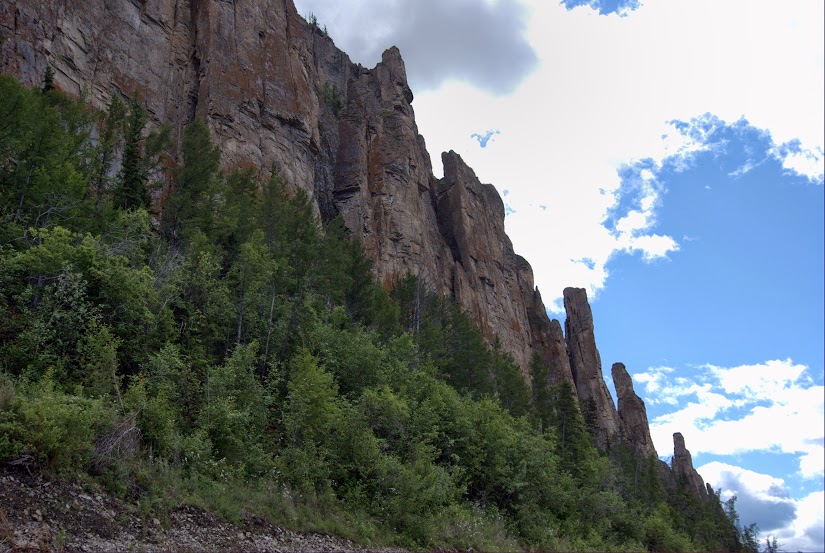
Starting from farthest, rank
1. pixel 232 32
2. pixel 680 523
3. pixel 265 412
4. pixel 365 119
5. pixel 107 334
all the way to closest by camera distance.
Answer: pixel 365 119 < pixel 680 523 < pixel 232 32 < pixel 265 412 < pixel 107 334

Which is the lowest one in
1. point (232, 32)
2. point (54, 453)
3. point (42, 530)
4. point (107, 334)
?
point (42, 530)

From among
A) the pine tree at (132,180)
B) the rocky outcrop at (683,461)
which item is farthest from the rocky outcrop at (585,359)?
the pine tree at (132,180)

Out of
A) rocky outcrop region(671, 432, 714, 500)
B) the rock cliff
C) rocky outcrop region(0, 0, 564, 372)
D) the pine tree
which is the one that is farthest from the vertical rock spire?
the pine tree

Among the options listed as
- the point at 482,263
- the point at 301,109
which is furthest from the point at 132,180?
the point at 482,263

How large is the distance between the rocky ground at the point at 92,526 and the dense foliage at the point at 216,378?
44cm

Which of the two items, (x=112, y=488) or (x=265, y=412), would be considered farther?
(x=265, y=412)

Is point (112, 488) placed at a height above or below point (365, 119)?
below

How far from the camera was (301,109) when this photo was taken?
5297cm

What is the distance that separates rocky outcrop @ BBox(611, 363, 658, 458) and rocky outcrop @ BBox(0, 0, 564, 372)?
26126 millimetres

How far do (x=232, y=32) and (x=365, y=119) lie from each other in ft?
69.0

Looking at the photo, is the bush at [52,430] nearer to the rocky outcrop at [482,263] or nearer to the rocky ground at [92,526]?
the rocky ground at [92,526]

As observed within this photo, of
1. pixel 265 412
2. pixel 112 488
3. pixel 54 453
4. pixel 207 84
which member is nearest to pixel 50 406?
pixel 54 453

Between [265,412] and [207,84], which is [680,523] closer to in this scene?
[265,412]

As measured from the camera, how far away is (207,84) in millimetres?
45875
